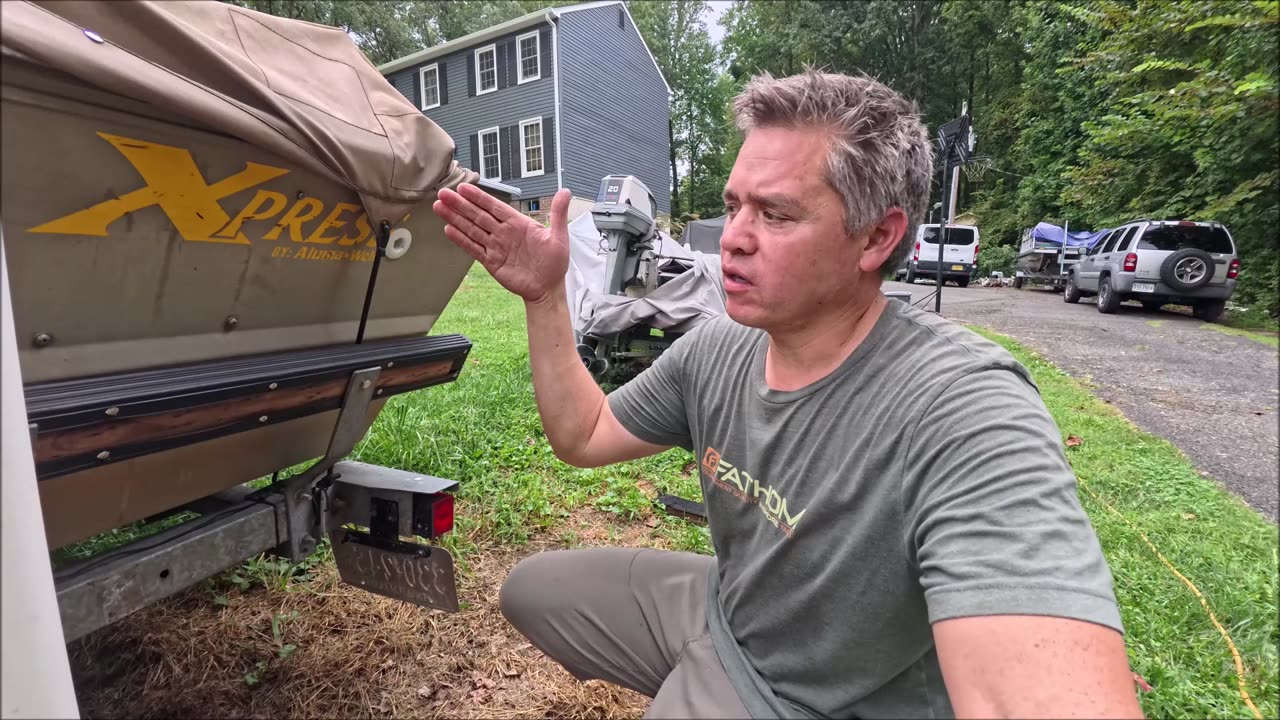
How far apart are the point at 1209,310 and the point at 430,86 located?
23538 millimetres

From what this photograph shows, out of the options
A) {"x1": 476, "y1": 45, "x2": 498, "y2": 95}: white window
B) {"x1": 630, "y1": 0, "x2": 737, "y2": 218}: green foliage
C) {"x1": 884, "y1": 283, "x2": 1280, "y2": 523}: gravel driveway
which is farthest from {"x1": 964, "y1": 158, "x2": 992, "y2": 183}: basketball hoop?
{"x1": 630, "y1": 0, "x2": 737, "y2": 218}: green foliage

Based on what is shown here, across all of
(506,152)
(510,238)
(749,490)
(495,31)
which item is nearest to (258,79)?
(510,238)

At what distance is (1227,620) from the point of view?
2.45m

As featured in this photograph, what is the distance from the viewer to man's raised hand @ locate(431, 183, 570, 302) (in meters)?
1.69

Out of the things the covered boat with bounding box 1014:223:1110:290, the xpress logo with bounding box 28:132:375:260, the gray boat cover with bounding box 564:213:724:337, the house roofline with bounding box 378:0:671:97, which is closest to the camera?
the xpress logo with bounding box 28:132:375:260

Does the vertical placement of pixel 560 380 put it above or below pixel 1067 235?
below

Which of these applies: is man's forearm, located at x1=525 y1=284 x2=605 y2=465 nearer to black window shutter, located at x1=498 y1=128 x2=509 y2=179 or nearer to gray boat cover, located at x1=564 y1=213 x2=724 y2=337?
gray boat cover, located at x1=564 y1=213 x2=724 y2=337

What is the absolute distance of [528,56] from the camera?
63.1 feet

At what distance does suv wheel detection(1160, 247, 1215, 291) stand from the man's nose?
698mm

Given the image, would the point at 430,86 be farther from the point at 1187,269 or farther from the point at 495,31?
the point at 1187,269

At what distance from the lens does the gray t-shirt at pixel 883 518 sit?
91cm

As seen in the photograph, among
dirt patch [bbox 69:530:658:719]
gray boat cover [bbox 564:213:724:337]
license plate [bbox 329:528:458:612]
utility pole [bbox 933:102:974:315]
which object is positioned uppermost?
utility pole [bbox 933:102:974:315]

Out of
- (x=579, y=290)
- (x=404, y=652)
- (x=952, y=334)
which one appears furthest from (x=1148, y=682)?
(x=579, y=290)

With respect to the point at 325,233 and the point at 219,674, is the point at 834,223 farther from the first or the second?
the point at 219,674
